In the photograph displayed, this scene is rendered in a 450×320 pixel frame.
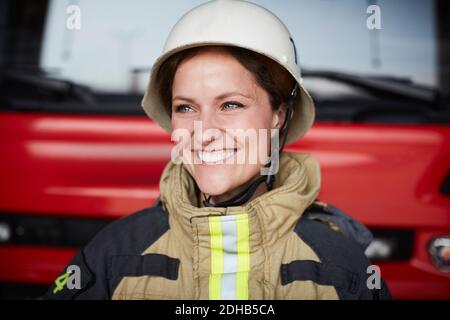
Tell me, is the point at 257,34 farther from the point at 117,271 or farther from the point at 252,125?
the point at 117,271

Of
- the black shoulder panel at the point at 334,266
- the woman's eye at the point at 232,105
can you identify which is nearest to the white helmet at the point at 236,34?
the woman's eye at the point at 232,105

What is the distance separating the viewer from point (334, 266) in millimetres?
1752

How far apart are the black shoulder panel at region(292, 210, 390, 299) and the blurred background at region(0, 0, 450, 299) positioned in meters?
0.51

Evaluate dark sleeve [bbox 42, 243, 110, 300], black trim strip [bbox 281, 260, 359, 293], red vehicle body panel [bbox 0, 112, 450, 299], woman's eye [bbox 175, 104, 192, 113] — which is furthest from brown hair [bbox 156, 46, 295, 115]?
dark sleeve [bbox 42, 243, 110, 300]

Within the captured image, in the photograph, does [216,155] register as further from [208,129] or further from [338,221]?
[338,221]

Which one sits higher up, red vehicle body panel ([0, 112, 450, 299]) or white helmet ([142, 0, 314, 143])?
Answer: white helmet ([142, 0, 314, 143])

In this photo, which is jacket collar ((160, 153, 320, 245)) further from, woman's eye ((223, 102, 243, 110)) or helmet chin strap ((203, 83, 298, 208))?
woman's eye ((223, 102, 243, 110))

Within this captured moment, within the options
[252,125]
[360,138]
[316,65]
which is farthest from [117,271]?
[316,65]

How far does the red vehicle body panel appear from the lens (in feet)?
7.62

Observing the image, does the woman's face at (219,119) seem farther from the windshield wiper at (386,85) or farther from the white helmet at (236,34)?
the windshield wiper at (386,85)

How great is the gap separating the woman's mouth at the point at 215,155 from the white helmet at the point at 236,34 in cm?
32

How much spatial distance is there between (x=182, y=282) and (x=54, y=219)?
94 cm

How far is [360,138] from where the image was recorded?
235 centimetres

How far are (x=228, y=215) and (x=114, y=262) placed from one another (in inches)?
15.5
